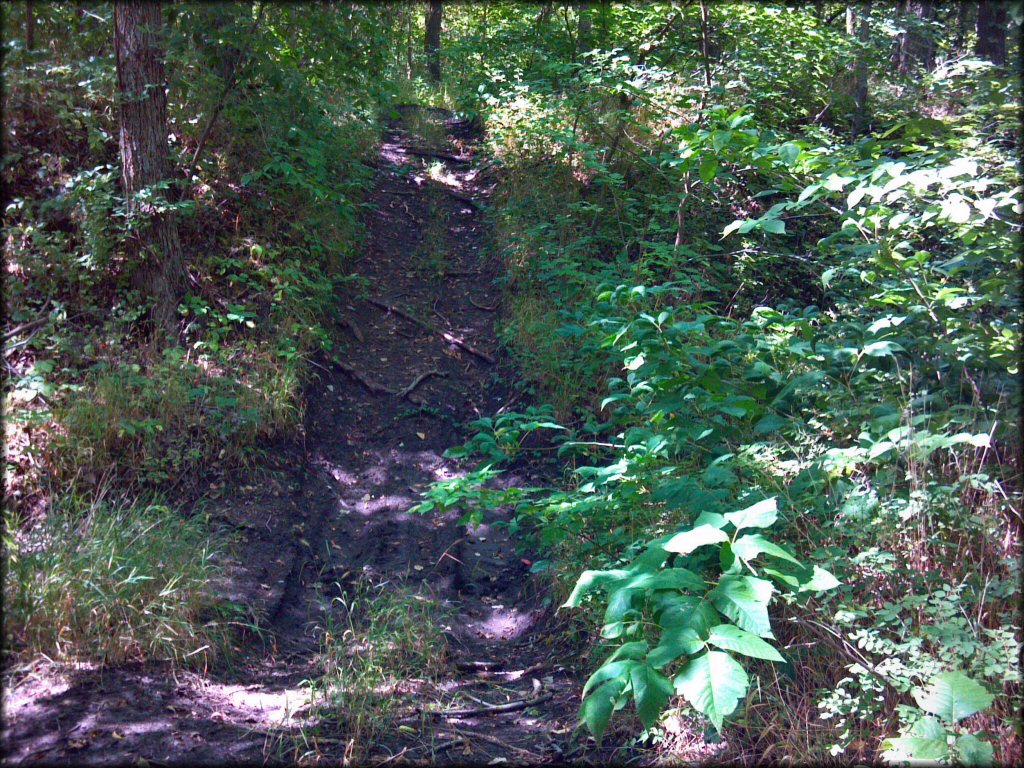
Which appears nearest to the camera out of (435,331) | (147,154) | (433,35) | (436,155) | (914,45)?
(147,154)

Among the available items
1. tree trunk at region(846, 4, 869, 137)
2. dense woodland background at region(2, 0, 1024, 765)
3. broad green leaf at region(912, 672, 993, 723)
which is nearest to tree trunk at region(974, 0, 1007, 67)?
dense woodland background at region(2, 0, 1024, 765)

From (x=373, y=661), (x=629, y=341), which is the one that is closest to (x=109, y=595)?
(x=373, y=661)

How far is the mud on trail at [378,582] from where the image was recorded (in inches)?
113

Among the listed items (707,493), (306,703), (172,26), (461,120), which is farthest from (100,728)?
(461,120)

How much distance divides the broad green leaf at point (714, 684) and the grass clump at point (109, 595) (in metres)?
Answer: 2.58

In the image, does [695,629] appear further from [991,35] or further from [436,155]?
[436,155]

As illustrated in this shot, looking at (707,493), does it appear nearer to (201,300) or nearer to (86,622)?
(86,622)

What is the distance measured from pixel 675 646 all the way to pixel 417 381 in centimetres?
534

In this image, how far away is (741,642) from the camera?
6.23 feet

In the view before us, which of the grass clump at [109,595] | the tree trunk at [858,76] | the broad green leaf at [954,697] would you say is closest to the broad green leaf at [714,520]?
the broad green leaf at [954,697]

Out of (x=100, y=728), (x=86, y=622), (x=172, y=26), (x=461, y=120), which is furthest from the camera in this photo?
(x=461, y=120)

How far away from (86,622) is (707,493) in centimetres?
289

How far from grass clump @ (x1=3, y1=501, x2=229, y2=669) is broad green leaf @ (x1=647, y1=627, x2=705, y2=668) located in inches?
97.9

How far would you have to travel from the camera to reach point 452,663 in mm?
3799
